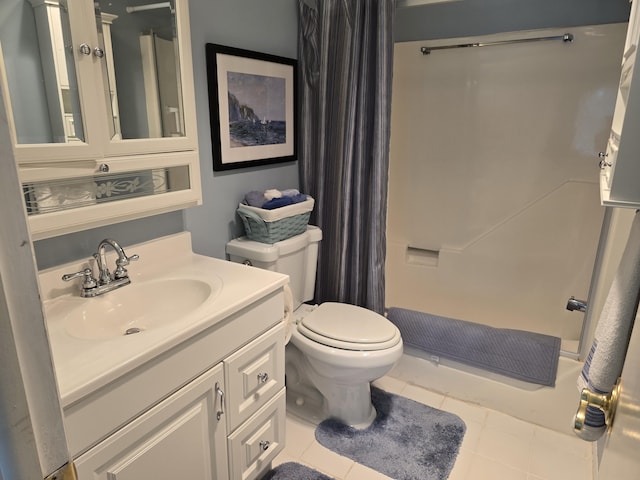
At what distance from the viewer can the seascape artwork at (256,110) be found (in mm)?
1856

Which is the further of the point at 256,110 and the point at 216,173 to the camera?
the point at 256,110

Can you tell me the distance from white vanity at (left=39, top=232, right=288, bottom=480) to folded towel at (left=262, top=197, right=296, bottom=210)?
0.39 m

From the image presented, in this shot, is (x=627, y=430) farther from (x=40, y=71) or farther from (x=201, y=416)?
(x=40, y=71)

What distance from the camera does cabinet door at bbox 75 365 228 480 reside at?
1018 mm

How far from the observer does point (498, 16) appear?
238 cm

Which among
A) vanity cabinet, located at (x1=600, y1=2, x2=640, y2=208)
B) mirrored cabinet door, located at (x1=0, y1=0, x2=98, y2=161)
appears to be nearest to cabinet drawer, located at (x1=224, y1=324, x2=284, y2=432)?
mirrored cabinet door, located at (x1=0, y1=0, x2=98, y2=161)

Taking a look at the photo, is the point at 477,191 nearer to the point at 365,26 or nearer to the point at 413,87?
the point at 413,87

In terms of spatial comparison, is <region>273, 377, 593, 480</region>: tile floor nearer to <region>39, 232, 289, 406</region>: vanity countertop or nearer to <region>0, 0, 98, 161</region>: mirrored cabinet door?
<region>39, 232, 289, 406</region>: vanity countertop

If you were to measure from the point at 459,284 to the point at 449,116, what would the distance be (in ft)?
3.46

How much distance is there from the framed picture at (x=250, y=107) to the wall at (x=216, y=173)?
39 millimetres

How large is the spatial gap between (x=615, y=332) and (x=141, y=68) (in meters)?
1.46

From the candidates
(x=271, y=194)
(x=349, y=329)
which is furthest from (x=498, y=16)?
(x=349, y=329)

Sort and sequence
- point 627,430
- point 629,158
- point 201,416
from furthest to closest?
1. point 201,416
2. point 629,158
3. point 627,430

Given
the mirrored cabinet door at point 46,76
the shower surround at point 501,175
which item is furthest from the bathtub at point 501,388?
the mirrored cabinet door at point 46,76
